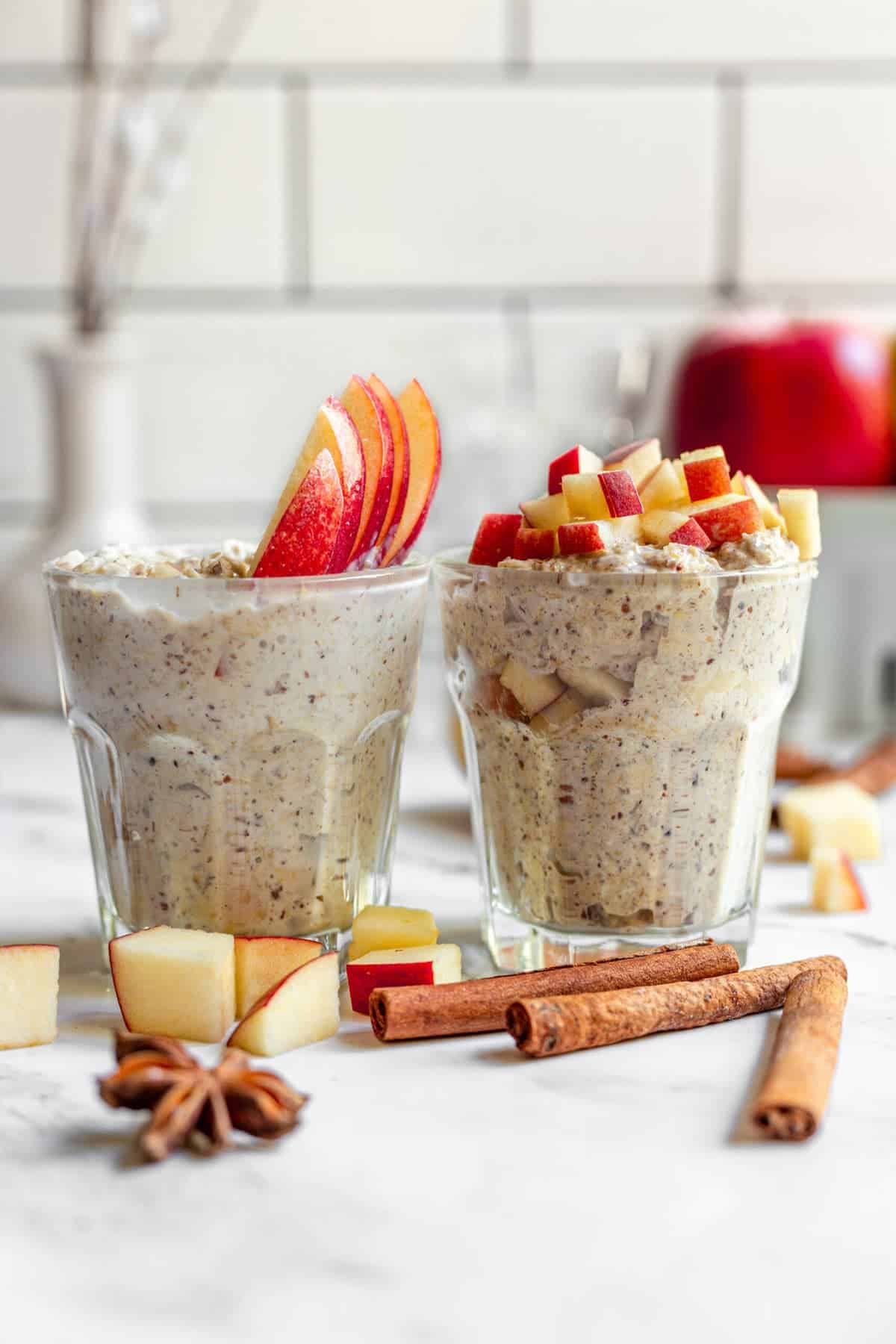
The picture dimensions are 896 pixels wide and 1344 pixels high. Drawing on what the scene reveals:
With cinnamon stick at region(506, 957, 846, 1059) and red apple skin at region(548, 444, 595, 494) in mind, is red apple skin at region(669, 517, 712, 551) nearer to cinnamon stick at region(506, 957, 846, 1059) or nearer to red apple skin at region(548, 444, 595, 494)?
red apple skin at region(548, 444, 595, 494)

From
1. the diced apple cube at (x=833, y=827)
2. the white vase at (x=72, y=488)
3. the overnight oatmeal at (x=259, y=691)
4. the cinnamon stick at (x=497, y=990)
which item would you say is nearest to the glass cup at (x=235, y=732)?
the overnight oatmeal at (x=259, y=691)

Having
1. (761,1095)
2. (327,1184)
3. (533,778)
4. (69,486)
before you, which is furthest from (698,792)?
(69,486)

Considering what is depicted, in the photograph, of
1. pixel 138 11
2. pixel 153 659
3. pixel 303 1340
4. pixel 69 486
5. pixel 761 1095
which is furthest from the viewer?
pixel 69 486

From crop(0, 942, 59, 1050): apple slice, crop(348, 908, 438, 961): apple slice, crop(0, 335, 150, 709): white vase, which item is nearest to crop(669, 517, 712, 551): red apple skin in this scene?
crop(348, 908, 438, 961): apple slice

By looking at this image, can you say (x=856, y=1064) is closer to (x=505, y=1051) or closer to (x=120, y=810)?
(x=505, y=1051)

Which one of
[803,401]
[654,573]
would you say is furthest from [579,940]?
[803,401]

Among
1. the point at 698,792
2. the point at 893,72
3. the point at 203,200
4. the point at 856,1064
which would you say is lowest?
the point at 856,1064
